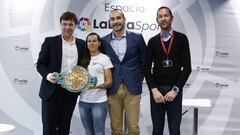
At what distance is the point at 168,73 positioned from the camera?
243cm

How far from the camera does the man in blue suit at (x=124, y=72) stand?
265 centimetres

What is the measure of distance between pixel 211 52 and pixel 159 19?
1.45 metres

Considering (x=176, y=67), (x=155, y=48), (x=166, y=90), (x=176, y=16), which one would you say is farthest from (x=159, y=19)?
(x=176, y=16)

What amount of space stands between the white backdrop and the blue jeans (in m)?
1.04

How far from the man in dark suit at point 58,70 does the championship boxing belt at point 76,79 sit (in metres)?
0.07

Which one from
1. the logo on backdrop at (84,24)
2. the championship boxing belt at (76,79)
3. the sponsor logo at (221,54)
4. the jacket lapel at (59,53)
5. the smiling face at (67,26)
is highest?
the logo on backdrop at (84,24)

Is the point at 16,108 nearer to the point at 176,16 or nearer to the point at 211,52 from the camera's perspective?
the point at 176,16

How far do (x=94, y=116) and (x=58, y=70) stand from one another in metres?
0.50

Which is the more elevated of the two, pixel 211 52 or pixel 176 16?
pixel 176 16

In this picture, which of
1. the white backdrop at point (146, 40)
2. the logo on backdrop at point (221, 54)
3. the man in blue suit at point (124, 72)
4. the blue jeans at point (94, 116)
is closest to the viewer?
the blue jeans at point (94, 116)

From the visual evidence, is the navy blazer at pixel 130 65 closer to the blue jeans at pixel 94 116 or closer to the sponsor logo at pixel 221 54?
the blue jeans at pixel 94 116

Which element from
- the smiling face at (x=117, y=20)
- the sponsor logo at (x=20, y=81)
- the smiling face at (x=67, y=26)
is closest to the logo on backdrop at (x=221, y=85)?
the smiling face at (x=117, y=20)

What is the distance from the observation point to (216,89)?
368 centimetres

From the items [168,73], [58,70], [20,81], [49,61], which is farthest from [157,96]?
[20,81]
